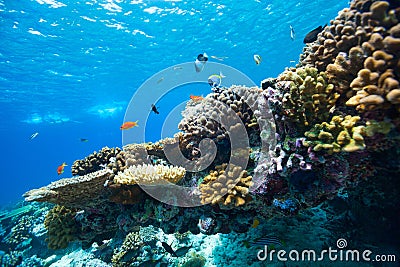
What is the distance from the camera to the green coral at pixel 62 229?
4.65 m

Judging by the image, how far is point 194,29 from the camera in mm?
22406

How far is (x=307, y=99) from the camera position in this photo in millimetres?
2920

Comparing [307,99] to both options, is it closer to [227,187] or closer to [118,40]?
[227,187]

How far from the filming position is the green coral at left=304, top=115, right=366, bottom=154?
244cm

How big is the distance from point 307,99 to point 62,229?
207 inches

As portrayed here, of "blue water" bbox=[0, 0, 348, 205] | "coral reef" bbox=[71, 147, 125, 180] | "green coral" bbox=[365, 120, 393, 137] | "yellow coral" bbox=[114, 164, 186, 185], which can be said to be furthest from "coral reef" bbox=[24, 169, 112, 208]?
"blue water" bbox=[0, 0, 348, 205]

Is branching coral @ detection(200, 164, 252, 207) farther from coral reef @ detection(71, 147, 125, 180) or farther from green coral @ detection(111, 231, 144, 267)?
green coral @ detection(111, 231, 144, 267)

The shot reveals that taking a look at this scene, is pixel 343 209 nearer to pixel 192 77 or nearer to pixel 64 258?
pixel 64 258

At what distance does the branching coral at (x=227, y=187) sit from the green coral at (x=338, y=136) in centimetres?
110

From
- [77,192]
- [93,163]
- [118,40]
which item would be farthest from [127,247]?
[118,40]

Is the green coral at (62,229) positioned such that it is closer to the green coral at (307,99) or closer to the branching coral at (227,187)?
the branching coral at (227,187)

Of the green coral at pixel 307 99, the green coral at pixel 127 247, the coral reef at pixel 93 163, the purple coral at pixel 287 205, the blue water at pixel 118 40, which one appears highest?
the blue water at pixel 118 40

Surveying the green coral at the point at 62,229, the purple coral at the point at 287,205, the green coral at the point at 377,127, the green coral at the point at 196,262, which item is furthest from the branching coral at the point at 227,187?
the green coral at the point at 62,229

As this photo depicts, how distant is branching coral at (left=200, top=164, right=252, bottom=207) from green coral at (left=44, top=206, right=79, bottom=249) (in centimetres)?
309
